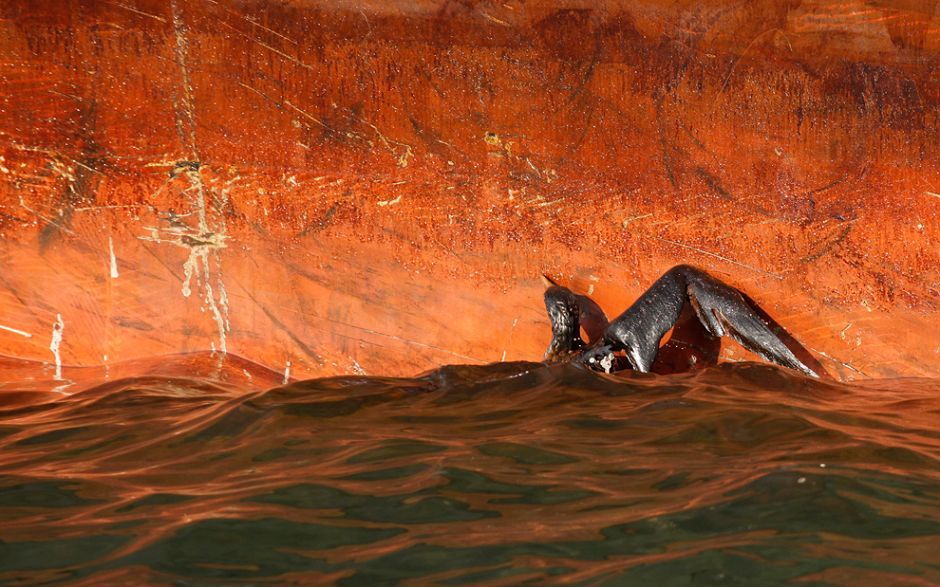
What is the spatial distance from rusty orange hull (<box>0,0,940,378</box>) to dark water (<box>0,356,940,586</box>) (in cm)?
52

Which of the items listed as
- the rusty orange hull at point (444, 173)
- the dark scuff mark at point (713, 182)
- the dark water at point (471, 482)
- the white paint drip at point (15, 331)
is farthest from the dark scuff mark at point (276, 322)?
the dark scuff mark at point (713, 182)

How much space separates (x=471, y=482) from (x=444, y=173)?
2.22 m

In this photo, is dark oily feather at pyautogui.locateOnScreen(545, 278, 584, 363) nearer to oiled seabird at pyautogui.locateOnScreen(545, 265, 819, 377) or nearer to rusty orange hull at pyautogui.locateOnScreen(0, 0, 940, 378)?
oiled seabird at pyautogui.locateOnScreen(545, 265, 819, 377)

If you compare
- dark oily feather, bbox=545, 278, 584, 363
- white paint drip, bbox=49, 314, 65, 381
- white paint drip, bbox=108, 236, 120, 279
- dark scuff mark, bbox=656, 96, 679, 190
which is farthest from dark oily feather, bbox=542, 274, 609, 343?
white paint drip, bbox=49, 314, 65, 381

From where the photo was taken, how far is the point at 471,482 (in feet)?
8.50

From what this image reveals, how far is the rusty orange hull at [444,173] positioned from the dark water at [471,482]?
0.52 metres

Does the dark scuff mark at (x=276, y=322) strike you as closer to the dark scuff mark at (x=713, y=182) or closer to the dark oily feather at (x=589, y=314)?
the dark oily feather at (x=589, y=314)

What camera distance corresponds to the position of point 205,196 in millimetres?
4293

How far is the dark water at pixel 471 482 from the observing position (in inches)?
80.9

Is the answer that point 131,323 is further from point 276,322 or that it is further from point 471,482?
point 471,482

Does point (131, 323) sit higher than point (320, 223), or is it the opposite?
point (320, 223)

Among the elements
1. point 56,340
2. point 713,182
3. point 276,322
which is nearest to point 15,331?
point 56,340

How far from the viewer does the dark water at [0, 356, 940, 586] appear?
80.9 inches

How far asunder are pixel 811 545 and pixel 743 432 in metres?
0.98
